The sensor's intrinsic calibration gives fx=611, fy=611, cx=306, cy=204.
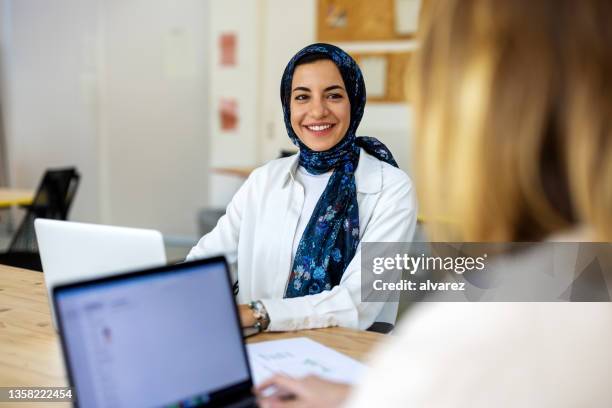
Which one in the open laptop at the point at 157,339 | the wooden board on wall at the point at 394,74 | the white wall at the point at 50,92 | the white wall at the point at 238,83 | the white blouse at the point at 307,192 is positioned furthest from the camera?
the white wall at the point at 50,92

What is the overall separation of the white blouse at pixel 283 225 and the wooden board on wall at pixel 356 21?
10.9 ft

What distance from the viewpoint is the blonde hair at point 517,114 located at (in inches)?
23.4

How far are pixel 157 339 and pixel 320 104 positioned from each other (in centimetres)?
123

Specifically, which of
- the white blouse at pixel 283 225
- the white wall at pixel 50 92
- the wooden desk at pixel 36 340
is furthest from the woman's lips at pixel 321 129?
the white wall at pixel 50 92

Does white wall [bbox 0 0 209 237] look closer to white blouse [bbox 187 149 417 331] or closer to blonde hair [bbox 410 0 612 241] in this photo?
white blouse [bbox 187 149 417 331]

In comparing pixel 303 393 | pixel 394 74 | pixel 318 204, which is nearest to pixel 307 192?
pixel 318 204

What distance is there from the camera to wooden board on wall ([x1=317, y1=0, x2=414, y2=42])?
16.6ft

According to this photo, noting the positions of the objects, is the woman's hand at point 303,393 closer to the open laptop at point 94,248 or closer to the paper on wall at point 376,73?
the open laptop at point 94,248

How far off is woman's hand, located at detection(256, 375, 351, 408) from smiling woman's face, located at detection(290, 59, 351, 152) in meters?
1.06

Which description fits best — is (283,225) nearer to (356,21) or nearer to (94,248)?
(94,248)

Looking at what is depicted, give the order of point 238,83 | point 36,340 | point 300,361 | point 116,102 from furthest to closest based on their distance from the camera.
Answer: point 116,102
point 238,83
point 36,340
point 300,361

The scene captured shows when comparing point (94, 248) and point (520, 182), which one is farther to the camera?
point (94, 248)

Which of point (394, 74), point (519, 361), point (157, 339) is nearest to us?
point (519, 361)

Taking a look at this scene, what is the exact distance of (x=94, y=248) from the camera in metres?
1.30
